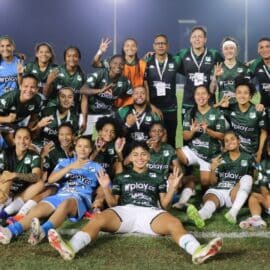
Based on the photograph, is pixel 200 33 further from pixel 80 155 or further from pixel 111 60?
pixel 80 155

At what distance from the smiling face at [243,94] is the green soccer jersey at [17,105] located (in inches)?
79.9

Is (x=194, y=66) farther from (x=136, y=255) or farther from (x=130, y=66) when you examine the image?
(x=136, y=255)

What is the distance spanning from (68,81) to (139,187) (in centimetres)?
217

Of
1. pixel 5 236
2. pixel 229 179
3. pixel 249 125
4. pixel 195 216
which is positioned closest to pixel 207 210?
pixel 195 216

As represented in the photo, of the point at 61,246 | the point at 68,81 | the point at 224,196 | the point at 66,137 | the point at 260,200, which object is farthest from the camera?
the point at 68,81

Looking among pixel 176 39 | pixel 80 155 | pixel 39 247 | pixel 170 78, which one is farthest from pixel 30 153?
pixel 176 39

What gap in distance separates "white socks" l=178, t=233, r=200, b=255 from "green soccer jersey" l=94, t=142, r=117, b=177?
1634mm

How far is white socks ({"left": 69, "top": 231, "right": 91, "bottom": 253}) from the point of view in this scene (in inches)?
147

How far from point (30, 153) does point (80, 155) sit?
0.50 meters

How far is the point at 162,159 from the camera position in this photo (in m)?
5.38

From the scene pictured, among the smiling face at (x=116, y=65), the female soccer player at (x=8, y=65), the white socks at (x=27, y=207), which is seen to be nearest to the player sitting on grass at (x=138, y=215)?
the white socks at (x=27, y=207)

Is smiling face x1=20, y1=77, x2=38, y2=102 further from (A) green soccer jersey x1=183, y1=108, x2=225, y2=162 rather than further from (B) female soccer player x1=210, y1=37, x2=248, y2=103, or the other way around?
(B) female soccer player x1=210, y1=37, x2=248, y2=103

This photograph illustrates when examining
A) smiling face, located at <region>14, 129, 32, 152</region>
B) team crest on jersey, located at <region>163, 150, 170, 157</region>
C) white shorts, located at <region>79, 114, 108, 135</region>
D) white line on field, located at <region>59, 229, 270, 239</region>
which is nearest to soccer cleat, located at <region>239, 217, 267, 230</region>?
white line on field, located at <region>59, 229, 270, 239</region>

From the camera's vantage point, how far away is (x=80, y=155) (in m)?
4.84
